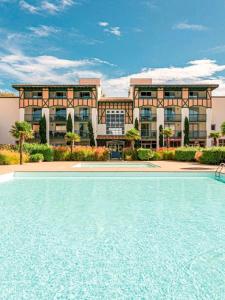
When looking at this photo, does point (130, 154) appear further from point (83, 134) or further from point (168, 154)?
point (83, 134)

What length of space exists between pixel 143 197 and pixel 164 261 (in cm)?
596

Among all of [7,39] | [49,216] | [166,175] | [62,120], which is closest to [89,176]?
[166,175]

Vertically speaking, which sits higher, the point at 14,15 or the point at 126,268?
the point at 14,15

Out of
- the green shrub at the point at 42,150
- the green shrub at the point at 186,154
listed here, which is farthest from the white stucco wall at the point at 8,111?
the green shrub at the point at 186,154

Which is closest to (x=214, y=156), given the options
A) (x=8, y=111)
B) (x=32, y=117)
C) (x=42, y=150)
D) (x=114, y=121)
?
(x=42, y=150)

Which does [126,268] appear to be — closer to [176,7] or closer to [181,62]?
[176,7]

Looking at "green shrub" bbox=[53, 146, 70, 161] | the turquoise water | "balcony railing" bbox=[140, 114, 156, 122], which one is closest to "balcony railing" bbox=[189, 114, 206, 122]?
"balcony railing" bbox=[140, 114, 156, 122]

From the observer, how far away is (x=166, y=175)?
16703 millimetres

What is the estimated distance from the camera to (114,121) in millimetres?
47844

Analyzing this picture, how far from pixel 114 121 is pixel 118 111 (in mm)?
1606

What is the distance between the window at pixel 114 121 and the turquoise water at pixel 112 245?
36.1 metres

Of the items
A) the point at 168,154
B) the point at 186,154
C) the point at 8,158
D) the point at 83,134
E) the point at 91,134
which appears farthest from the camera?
the point at 83,134

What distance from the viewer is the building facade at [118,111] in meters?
46.7

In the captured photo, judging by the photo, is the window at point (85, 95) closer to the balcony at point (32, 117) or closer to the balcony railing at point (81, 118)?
the balcony railing at point (81, 118)
